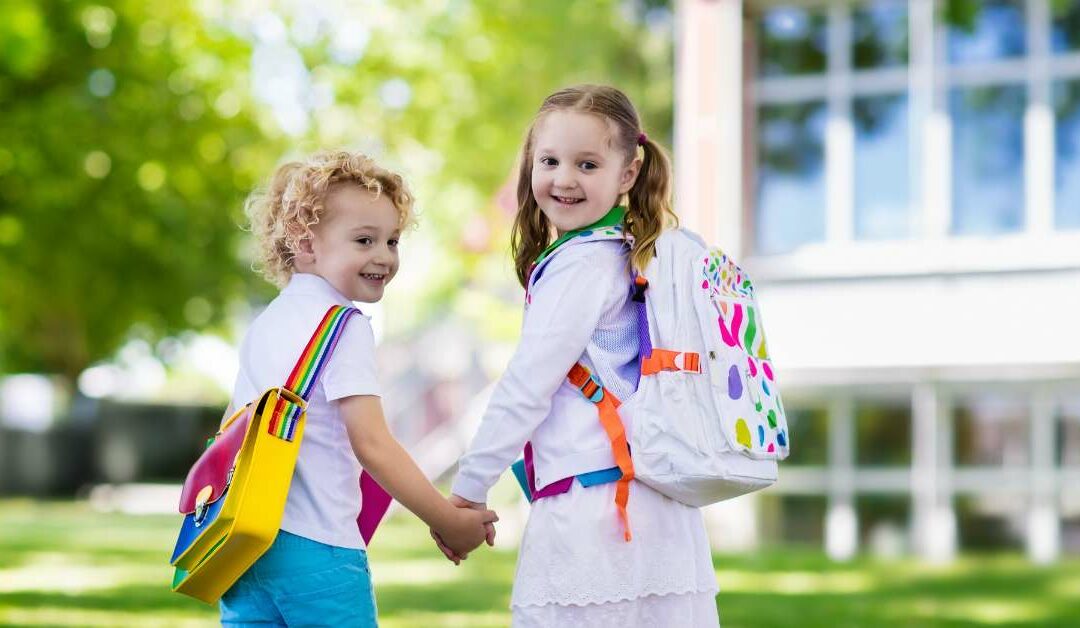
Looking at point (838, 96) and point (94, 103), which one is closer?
point (838, 96)

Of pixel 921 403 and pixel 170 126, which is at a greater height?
pixel 170 126

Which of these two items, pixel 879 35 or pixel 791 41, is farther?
pixel 791 41

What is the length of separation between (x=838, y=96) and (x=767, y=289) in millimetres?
1923

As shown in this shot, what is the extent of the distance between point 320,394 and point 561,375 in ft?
1.62

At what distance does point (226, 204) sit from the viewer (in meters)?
19.5

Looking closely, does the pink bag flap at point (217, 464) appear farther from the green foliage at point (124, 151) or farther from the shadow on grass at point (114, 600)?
the green foliage at point (124, 151)

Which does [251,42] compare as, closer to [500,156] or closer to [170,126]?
[170,126]

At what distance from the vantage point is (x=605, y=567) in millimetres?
2984

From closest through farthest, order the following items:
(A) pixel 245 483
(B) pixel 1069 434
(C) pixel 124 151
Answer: (A) pixel 245 483
(B) pixel 1069 434
(C) pixel 124 151

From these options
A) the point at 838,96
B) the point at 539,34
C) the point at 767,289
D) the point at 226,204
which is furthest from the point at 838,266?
the point at 226,204

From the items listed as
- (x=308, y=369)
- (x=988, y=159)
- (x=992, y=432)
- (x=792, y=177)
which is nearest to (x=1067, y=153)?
(x=988, y=159)

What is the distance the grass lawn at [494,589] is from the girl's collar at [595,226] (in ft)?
12.6

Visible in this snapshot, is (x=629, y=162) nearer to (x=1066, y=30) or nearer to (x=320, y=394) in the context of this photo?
(x=320, y=394)

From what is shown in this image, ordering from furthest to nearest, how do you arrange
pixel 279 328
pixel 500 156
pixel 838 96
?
pixel 500 156 → pixel 838 96 → pixel 279 328
